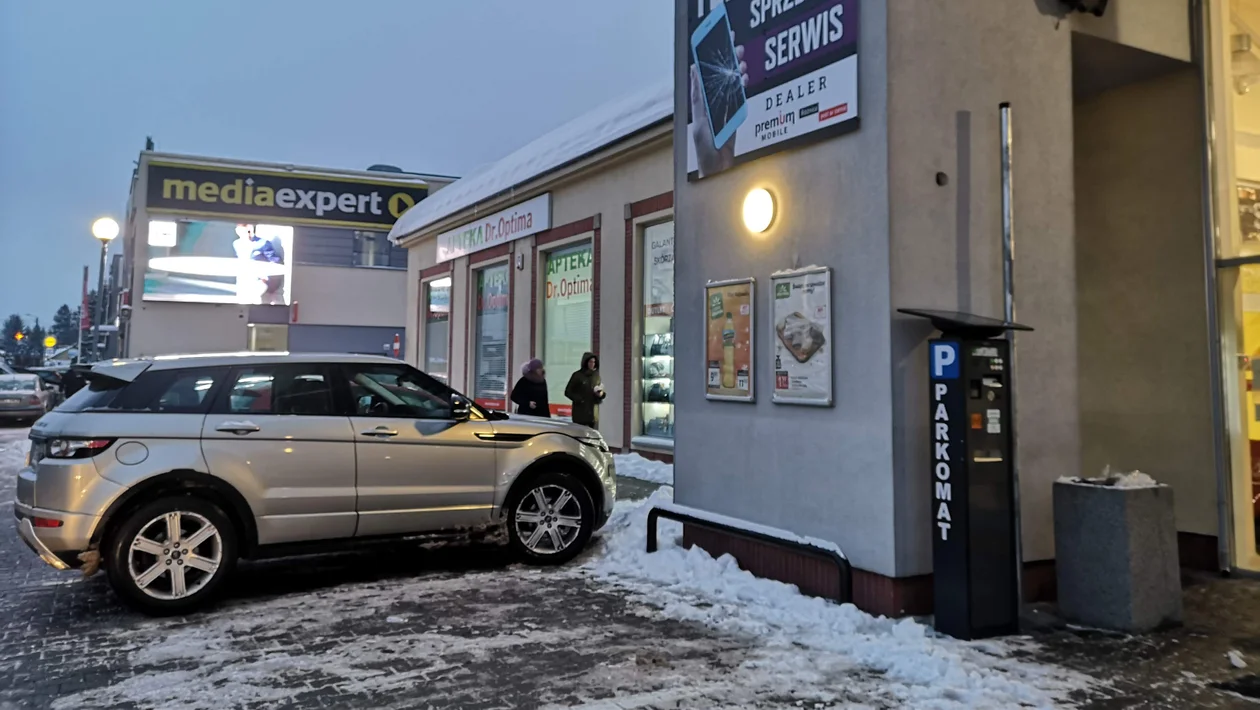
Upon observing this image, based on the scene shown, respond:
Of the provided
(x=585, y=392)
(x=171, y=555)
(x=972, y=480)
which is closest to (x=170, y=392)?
(x=171, y=555)

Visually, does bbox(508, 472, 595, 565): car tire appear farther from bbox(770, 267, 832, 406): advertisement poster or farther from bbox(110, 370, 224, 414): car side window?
bbox(110, 370, 224, 414): car side window

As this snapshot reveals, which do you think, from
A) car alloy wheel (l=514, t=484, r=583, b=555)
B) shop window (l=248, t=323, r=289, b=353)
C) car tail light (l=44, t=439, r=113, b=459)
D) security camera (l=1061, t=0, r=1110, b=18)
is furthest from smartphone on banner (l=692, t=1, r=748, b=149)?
shop window (l=248, t=323, r=289, b=353)

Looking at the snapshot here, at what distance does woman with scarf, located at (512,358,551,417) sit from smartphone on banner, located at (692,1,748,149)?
4.78 metres

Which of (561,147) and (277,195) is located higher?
(277,195)

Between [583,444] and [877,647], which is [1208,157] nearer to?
[877,647]

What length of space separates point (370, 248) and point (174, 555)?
30.5m

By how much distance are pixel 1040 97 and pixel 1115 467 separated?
3.29m

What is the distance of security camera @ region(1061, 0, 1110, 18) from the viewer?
6346mm

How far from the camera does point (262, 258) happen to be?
32594mm

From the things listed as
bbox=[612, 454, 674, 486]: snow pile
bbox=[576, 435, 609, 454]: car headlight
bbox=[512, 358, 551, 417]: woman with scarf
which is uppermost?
bbox=[512, 358, 551, 417]: woman with scarf

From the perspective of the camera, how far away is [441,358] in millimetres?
21031

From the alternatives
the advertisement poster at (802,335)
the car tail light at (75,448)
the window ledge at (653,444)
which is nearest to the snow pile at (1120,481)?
the advertisement poster at (802,335)

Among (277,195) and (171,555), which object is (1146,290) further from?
(277,195)

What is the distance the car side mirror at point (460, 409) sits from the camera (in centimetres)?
706
